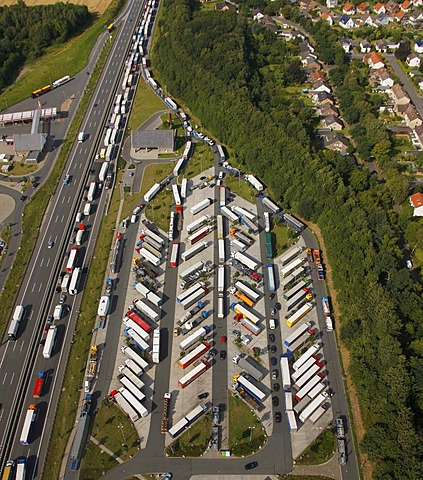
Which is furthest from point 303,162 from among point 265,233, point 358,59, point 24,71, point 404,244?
point 24,71

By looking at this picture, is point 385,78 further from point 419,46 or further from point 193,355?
point 193,355

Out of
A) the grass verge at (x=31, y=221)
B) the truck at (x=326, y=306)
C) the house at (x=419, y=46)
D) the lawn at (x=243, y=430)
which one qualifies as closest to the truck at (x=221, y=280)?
the truck at (x=326, y=306)

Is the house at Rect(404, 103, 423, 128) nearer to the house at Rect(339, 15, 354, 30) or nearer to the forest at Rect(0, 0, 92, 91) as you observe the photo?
the house at Rect(339, 15, 354, 30)

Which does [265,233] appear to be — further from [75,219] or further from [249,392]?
[75,219]

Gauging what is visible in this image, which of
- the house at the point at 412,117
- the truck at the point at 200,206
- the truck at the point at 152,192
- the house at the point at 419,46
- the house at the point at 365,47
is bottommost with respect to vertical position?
the house at the point at 412,117

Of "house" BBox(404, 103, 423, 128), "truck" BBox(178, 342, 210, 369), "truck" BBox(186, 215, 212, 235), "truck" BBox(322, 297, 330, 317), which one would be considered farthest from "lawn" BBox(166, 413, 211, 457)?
"house" BBox(404, 103, 423, 128)

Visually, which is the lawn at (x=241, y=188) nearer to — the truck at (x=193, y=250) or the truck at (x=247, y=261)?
the truck at (x=247, y=261)
